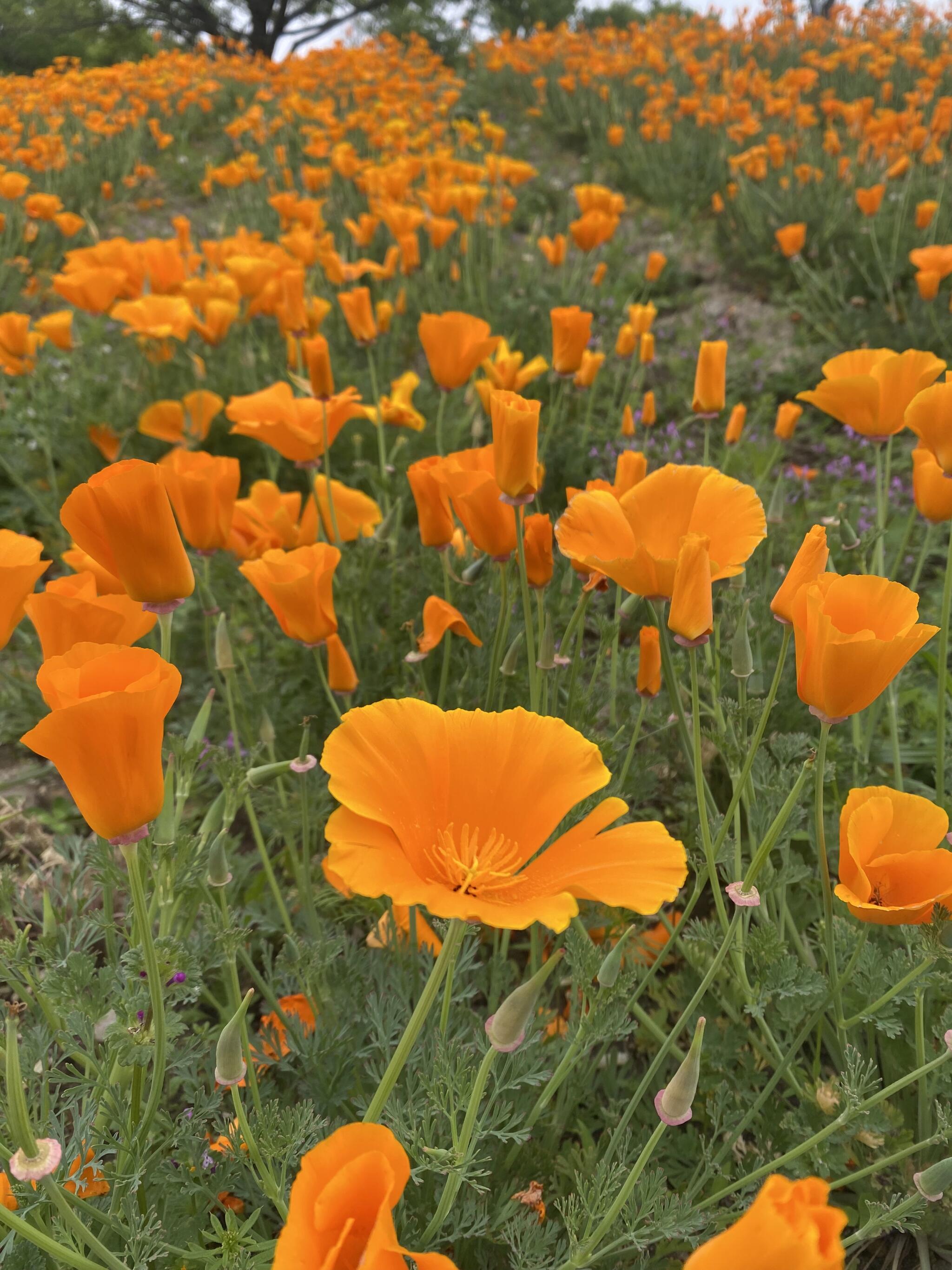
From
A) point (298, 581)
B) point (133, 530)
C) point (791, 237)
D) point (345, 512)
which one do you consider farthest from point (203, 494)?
point (791, 237)

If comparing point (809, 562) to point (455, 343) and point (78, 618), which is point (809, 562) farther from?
point (455, 343)

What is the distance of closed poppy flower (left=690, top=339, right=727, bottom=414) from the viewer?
190 cm

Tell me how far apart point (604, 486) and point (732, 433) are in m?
1.12

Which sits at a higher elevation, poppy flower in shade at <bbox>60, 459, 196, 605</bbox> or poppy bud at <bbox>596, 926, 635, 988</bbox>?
poppy flower in shade at <bbox>60, 459, 196, 605</bbox>

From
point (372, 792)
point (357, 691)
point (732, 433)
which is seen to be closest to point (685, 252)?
point (732, 433)

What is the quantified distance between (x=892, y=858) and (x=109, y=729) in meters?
0.83

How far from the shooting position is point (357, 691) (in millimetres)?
2137

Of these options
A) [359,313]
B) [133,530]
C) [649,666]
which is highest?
[359,313]

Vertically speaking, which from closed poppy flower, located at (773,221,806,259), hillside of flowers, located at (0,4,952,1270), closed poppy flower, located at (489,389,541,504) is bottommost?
hillside of flowers, located at (0,4,952,1270)

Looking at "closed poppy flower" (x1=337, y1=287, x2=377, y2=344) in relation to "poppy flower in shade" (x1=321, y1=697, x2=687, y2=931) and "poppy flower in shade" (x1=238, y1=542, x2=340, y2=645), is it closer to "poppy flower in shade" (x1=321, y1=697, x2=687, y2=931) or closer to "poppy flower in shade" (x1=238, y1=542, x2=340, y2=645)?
"poppy flower in shade" (x1=238, y1=542, x2=340, y2=645)

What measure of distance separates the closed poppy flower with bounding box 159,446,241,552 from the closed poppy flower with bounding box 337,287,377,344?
110cm

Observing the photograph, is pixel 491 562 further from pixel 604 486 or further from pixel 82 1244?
pixel 82 1244

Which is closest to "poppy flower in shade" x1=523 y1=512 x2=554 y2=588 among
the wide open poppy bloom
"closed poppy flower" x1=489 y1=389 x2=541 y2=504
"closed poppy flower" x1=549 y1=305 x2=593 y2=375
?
"closed poppy flower" x1=489 y1=389 x2=541 y2=504

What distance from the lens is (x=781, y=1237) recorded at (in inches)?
18.0
